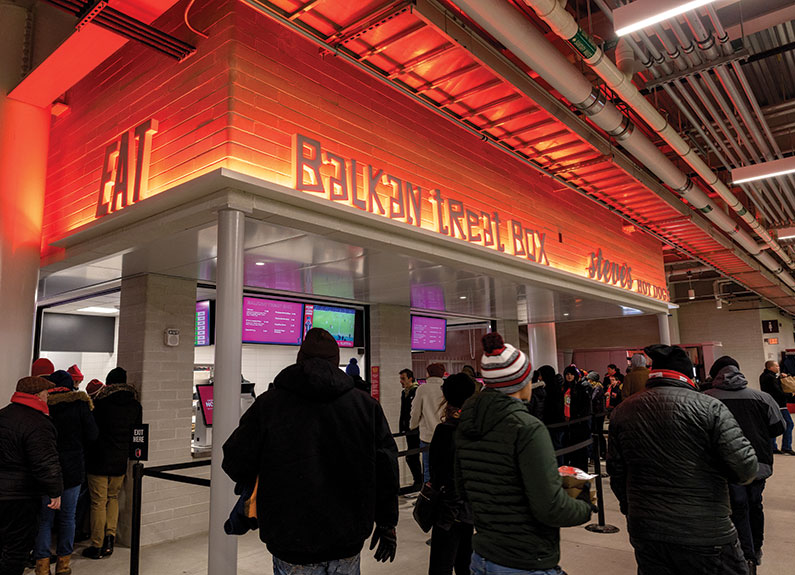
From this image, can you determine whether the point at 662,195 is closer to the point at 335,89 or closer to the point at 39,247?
the point at 335,89

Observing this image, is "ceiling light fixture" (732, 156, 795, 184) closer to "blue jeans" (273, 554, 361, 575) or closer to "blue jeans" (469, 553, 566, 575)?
"blue jeans" (469, 553, 566, 575)

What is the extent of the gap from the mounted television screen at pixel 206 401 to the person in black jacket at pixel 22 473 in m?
2.77

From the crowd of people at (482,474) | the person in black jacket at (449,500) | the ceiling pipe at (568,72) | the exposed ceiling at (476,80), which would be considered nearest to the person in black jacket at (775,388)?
the exposed ceiling at (476,80)

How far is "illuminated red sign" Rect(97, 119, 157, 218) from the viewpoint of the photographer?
4801 millimetres

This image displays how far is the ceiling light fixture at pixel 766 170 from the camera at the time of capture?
6.99 metres

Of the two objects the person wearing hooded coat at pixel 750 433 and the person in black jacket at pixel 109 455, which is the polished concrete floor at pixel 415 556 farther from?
the person wearing hooded coat at pixel 750 433

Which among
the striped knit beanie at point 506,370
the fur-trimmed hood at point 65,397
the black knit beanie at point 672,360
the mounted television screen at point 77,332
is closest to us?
the striped knit beanie at point 506,370

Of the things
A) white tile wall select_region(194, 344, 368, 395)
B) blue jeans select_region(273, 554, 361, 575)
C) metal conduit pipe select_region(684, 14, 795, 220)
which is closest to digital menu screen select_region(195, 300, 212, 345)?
white tile wall select_region(194, 344, 368, 395)

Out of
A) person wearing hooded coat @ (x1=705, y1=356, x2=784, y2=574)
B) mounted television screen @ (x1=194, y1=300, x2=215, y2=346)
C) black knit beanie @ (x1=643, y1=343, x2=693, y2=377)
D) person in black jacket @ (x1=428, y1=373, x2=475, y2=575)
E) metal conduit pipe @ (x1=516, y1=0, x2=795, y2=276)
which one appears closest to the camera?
black knit beanie @ (x1=643, y1=343, x2=693, y2=377)

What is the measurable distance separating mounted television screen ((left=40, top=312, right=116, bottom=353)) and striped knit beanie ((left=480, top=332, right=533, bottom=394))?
28.5ft

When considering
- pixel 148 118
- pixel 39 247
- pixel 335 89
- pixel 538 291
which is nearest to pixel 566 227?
pixel 538 291

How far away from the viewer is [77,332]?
930 cm

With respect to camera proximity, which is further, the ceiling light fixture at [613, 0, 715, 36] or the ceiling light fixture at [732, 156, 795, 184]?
the ceiling light fixture at [732, 156, 795, 184]

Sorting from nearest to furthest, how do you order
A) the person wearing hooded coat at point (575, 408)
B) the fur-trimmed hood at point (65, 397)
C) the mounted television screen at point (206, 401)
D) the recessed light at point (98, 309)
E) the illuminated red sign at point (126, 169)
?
the illuminated red sign at point (126, 169), the fur-trimmed hood at point (65, 397), the mounted television screen at point (206, 401), the person wearing hooded coat at point (575, 408), the recessed light at point (98, 309)
